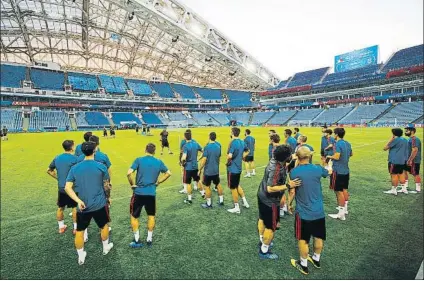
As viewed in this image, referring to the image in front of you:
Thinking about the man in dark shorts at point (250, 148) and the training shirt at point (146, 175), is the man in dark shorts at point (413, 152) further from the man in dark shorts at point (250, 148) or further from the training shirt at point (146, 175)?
the training shirt at point (146, 175)

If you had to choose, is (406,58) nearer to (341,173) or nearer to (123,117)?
(341,173)

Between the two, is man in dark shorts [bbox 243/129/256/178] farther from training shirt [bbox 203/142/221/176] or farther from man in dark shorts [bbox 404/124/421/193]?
man in dark shorts [bbox 404/124/421/193]

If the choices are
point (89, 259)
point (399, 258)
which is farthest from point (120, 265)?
point (399, 258)

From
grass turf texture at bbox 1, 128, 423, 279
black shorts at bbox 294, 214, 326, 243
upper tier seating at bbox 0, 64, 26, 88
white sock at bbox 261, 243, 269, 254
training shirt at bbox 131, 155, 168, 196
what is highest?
upper tier seating at bbox 0, 64, 26, 88

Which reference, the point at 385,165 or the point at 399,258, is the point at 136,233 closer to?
the point at 399,258

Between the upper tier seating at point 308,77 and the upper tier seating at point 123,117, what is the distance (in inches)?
2015

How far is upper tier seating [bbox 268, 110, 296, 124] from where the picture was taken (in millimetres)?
67000

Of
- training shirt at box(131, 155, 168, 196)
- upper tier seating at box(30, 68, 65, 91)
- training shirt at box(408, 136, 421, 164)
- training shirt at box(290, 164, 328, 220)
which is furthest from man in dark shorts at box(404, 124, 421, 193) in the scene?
upper tier seating at box(30, 68, 65, 91)

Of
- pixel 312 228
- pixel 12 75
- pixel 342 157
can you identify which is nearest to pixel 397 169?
pixel 342 157

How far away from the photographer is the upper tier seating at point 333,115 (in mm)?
55384

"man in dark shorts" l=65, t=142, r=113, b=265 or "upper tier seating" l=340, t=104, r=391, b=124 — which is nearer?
"man in dark shorts" l=65, t=142, r=113, b=265

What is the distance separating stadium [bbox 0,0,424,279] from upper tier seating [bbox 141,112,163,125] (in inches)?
27.0

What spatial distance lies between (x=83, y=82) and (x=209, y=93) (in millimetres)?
41315

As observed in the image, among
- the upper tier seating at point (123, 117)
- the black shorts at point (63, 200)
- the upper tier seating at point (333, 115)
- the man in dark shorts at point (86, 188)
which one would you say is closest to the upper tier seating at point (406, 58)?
the upper tier seating at point (333, 115)
